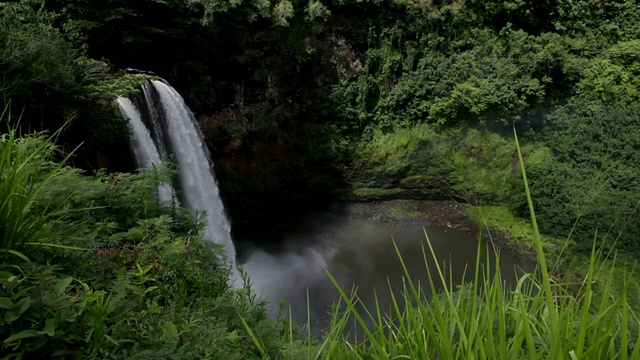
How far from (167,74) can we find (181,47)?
732 millimetres

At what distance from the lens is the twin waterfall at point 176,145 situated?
258 inches

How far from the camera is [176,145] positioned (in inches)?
302

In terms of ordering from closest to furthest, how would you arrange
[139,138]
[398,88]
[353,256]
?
[139,138] < [353,256] < [398,88]

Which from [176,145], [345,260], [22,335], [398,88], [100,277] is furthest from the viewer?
[398,88]

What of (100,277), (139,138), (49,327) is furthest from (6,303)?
(139,138)

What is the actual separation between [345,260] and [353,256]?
0.26m

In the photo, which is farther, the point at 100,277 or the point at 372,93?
the point at 372,93

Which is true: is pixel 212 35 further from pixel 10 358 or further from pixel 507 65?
pixel 10 358

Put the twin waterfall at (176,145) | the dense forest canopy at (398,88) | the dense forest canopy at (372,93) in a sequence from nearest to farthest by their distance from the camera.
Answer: the twin waterfall at (176,145), the dense forest canopy at (372,93), the dense forest canopy at (398,88)

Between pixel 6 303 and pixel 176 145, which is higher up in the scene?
pixel 6 303

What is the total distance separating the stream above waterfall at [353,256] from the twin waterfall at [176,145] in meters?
1.29

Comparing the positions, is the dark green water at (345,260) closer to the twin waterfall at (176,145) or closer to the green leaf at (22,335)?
the twin waterfall at (176,145)

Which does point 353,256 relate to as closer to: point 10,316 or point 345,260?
point 345,260

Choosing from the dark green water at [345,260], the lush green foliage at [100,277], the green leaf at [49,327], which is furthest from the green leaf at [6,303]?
the dark green water at [345,260]
